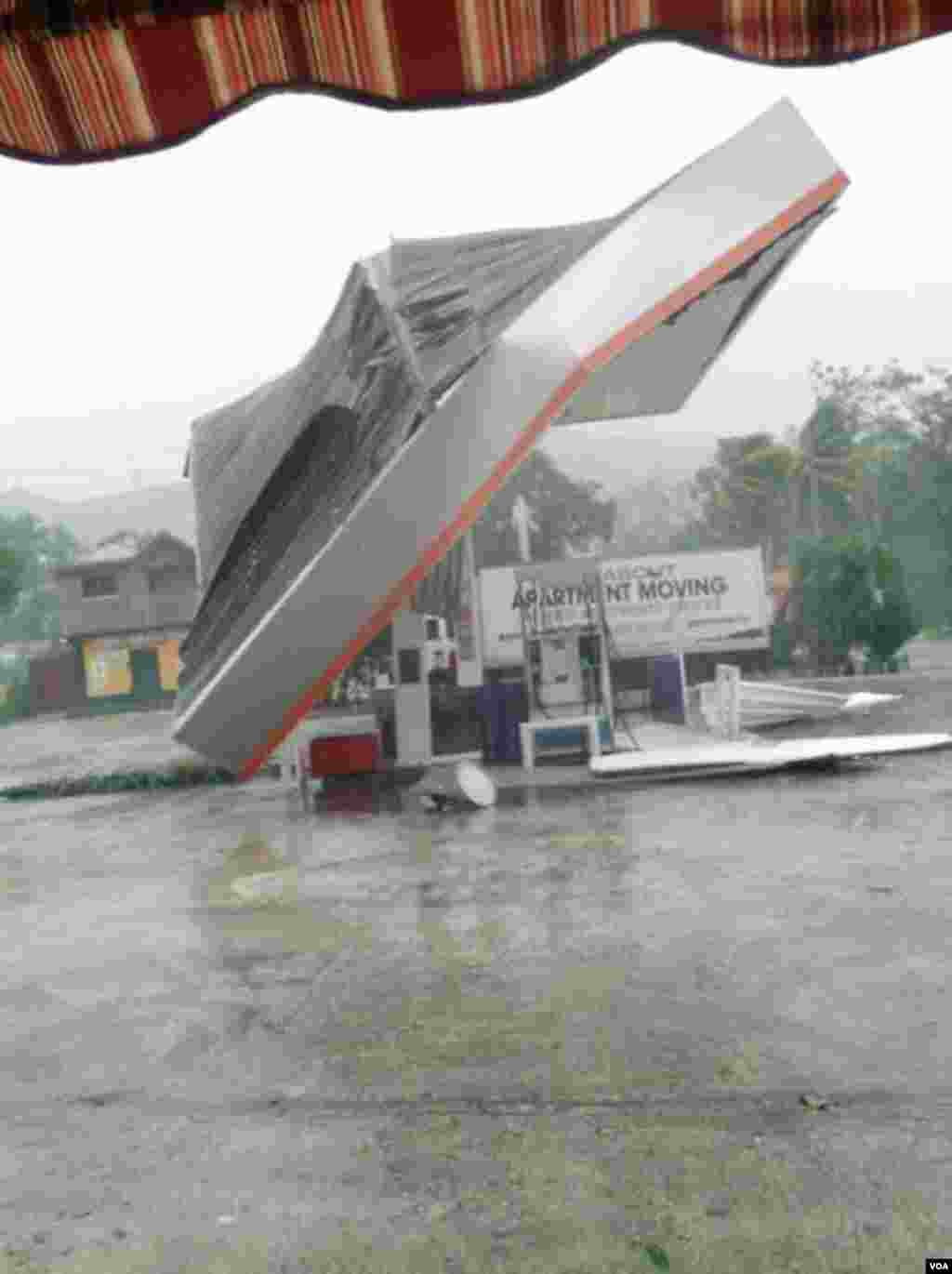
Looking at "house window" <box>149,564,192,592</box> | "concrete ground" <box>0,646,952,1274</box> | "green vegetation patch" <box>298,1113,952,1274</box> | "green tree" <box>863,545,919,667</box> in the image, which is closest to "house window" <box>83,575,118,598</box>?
"house window" <box>149,564,192,592</box>

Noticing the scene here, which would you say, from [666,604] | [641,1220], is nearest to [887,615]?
[666,604]

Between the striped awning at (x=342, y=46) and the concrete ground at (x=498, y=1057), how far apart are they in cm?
333

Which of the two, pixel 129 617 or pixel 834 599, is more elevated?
pixel 129 617

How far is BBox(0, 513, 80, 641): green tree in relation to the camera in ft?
314

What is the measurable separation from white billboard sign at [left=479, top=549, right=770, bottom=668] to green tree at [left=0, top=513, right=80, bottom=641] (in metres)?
72.7

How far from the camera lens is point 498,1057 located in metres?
5.58

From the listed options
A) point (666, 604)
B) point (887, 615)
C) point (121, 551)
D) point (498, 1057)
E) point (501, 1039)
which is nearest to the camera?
point (498, 1057)

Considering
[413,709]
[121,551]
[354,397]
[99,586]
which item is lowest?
[413,709]

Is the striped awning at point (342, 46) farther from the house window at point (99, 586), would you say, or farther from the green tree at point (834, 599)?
the house window at point (99, 586)

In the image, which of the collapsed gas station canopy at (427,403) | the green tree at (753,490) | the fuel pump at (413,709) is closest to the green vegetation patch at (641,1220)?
the collapsed gas station canopy at (427,403)

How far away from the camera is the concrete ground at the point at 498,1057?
398 centimetres

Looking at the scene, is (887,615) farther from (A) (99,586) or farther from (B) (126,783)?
(A) (99,586)

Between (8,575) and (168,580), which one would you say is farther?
(168,580)

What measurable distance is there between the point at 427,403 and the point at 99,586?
53845mm
